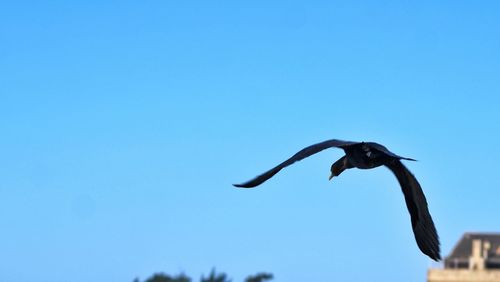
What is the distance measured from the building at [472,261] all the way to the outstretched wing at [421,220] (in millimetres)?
109090

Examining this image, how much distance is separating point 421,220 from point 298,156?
3805 mm

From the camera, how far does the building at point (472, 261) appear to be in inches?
4973

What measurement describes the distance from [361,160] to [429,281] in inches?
4497

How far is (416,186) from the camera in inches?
709

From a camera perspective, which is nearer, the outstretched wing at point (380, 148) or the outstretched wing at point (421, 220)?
the outstretched wing at point (380, 148)

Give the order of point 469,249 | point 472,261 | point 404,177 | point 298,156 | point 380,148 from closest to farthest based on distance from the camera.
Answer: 1. point 298,156
2. point 380,148
3. point 404,177
4. point 472,261
5. point 469,249

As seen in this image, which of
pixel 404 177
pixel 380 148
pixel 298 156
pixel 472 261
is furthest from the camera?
pixel 472 261

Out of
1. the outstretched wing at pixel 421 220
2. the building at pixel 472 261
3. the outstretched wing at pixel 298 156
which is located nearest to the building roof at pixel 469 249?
the building at pixel 472 261

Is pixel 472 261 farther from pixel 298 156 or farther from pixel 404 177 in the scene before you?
pixel 298 156

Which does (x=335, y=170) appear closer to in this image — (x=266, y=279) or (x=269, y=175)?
(x=269, y=175)

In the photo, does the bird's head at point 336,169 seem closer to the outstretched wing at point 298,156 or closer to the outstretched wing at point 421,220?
the outstretched wing at point 421,220

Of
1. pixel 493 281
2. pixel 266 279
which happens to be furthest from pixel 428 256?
pixel 493 281

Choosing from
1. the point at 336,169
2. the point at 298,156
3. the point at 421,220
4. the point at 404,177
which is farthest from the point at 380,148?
the point at 421,220

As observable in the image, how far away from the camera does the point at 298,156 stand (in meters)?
14.9
